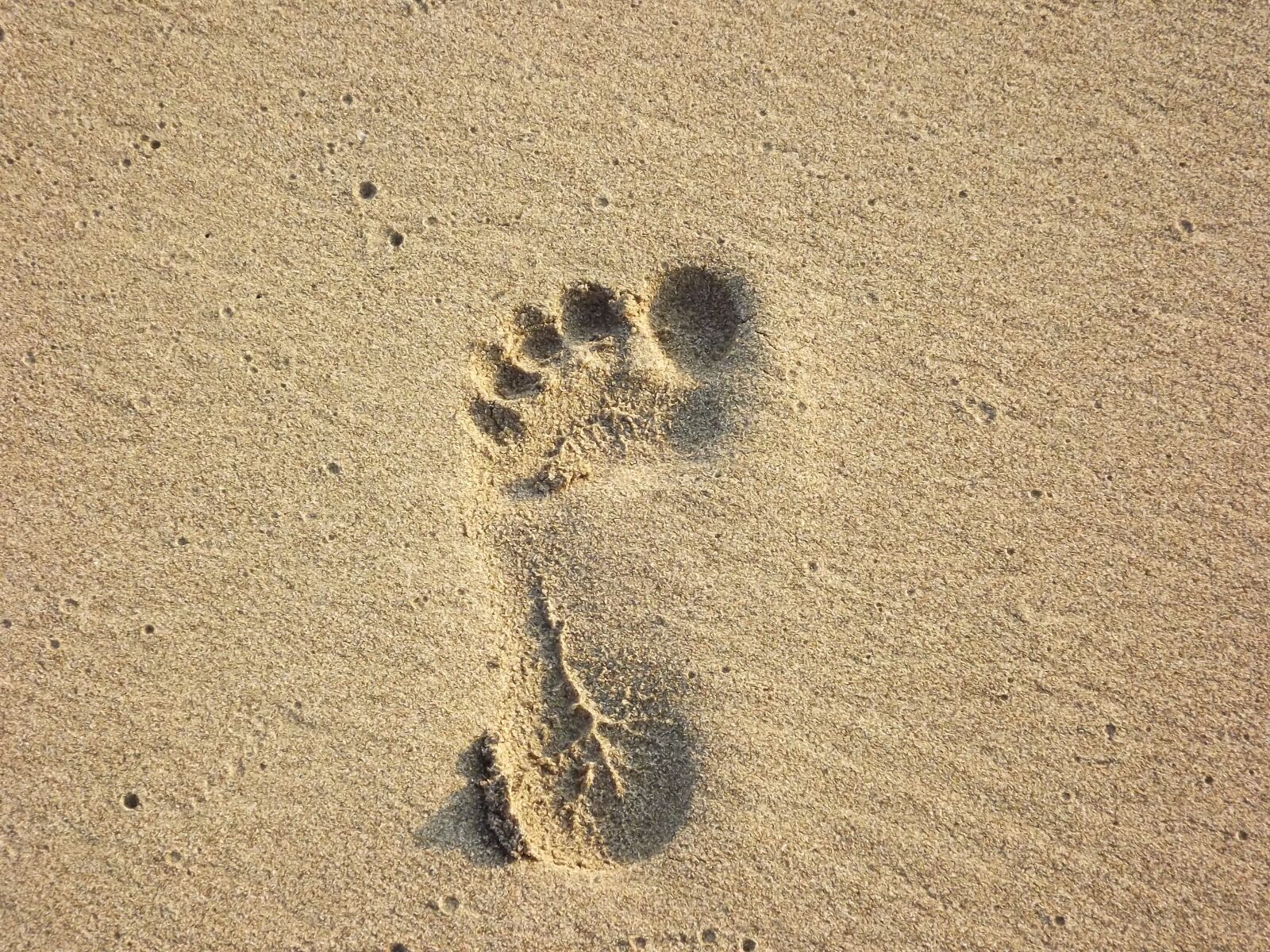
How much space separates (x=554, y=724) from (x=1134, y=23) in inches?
79.2

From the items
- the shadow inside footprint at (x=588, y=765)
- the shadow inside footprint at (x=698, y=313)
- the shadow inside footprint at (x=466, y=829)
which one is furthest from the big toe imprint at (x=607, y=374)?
the shadow inside footprint at (x=466, y=829)

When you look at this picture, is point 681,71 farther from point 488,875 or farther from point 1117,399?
point 488,875

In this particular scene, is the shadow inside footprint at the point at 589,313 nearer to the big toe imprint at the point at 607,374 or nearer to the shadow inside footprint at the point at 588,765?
the big toe imprint at the point at 607,374

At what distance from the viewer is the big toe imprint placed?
6.31 ft

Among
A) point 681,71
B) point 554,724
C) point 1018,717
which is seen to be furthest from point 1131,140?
point 554,724

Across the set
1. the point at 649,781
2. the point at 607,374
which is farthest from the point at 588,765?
the point at 607,374

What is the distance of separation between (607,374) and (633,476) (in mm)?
221

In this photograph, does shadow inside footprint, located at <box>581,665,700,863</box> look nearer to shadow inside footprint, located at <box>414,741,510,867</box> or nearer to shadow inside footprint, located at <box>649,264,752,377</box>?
shadow inside footprint, located at <box>414,741,510,867</box>

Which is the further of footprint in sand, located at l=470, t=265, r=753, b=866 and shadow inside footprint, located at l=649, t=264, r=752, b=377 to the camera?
shadow inside footprint, located at l=649, t=264, r=752, b=377

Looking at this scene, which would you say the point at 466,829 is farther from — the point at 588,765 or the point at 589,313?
the point at 589,313

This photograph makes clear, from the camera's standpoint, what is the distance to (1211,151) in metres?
2.05

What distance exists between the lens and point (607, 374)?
1935mm

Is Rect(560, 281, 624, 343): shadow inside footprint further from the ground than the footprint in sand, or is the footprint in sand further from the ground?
Rect(560, 281, 624, 343): shadow inside footprint

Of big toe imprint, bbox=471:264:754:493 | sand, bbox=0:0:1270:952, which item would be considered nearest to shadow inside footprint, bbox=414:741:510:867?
sand, bbox=0:0:1270:952
